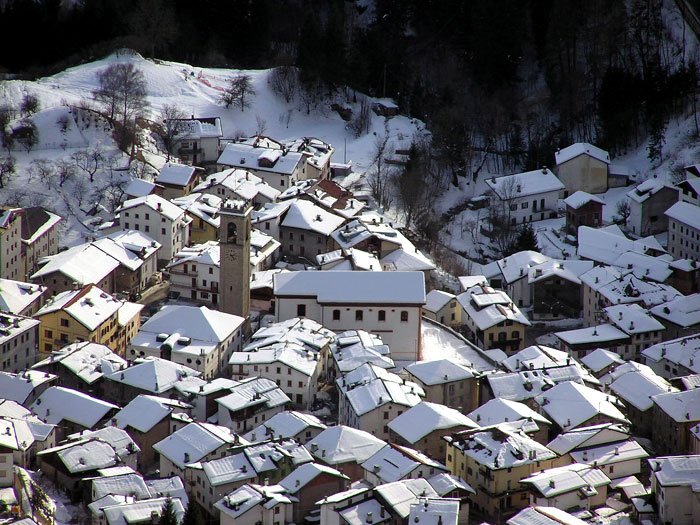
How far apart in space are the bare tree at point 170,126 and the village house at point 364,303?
74.2 feet

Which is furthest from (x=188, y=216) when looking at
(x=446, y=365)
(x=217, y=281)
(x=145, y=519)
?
(x=145, y=519)

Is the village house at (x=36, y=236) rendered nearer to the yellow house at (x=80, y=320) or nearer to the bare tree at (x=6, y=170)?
the bare tree at (x=6, y=170)

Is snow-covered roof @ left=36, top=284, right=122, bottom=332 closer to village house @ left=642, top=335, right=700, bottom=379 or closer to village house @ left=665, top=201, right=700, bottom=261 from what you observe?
village house @ left=642, top=335, right=700, bottom=379

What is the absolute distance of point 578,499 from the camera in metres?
50.2

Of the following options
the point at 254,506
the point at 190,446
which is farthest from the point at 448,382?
the point at 254,506

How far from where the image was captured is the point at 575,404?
2251 inches

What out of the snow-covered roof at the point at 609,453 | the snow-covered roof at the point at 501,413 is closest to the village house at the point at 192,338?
the snow-covered roof at the point at 501,413

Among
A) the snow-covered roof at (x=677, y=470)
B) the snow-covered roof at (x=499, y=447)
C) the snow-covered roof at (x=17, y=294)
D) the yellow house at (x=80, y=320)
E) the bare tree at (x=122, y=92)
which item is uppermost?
the bare tree at (x=122, y=92)

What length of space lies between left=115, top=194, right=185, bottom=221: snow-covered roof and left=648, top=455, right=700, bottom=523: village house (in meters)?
33.2

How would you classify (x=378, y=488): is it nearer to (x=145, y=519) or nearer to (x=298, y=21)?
(x=145, y=519)

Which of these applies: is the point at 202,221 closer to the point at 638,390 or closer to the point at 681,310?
the point at 681,310

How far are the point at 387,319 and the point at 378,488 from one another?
56.0 ft

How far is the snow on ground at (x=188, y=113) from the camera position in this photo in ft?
268

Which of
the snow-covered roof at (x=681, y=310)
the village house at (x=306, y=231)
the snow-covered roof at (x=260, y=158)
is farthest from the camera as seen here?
the snow-covered roof at (x=260, y=158)
